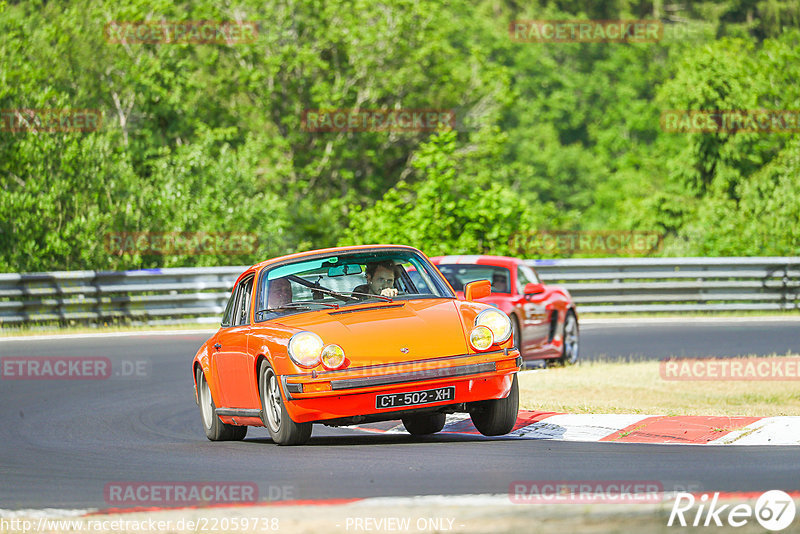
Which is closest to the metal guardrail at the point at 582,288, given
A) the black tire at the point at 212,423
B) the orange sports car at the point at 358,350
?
the black tire at the point at 212,423

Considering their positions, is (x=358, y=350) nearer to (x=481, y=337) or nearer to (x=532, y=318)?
(x=481, y=337)

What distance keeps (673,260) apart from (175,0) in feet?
81.3

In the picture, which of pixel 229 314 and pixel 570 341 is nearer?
pixel 229 314

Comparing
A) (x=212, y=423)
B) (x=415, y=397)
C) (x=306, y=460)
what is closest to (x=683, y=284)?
(x=212, y=423)

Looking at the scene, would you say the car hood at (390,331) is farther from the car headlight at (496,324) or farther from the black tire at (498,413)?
the black tire at (498,413)

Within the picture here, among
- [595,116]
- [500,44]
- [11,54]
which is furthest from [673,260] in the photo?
[595,116]

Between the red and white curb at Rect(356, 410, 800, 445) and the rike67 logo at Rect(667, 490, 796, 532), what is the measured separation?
3247 millimetres

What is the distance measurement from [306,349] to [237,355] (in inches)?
51.7

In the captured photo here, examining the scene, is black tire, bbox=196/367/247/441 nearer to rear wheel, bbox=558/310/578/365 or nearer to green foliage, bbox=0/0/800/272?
rear wheel, bbox=558/310/578/365

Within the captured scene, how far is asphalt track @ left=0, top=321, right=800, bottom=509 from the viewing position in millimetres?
6645

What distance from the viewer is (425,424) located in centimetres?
992

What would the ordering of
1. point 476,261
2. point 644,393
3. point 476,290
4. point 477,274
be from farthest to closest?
point 476,261
point 477,274
point 644,393
point 476,290

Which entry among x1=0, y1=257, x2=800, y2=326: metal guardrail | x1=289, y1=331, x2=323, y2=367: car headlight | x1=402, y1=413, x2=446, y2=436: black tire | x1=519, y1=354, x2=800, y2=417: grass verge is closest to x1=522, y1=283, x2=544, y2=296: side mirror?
x1=519, y1=354, x2=800, y2=417: grass verge

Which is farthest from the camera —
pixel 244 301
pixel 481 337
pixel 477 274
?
pixel 477 274
